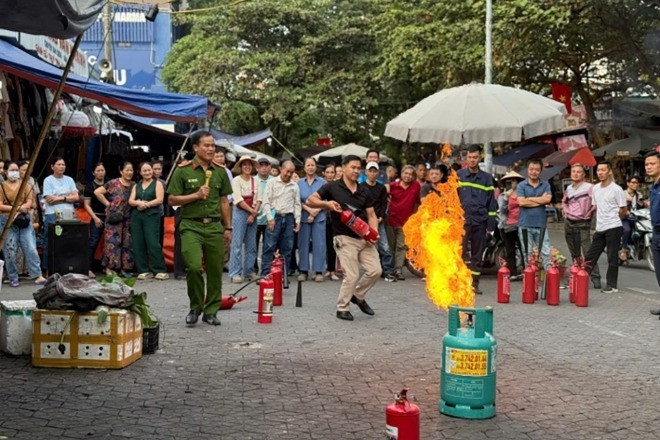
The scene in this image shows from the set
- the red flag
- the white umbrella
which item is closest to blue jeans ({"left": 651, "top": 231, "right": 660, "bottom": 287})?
the white umbrella

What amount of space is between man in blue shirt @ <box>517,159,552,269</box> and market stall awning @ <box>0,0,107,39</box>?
8010 mm

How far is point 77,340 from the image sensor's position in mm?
6773

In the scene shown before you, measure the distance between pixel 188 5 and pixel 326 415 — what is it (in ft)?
127

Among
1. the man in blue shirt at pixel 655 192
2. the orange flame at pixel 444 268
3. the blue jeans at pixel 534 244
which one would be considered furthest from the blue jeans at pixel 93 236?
the man in blue shirt at pixel 655 192

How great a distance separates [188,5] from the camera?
41812 mm

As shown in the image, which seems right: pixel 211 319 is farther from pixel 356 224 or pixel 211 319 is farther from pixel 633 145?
pixel 633 145

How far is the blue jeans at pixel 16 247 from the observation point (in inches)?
464

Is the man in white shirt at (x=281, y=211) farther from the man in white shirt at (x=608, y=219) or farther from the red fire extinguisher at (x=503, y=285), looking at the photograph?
the man in white shirt at (x=608, y=219)

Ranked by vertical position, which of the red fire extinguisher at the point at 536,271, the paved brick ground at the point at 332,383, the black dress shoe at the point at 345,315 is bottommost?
the paved brick ground at the point at 332,383

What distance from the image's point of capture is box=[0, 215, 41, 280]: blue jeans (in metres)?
11.8

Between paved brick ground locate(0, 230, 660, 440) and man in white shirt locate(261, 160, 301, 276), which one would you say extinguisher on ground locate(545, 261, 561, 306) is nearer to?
paved brick ground locate(0, 230, 660, 440)

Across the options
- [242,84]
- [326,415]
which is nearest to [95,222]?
[326,415]

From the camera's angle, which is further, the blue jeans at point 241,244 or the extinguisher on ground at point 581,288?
the blue jeans at point 241,244

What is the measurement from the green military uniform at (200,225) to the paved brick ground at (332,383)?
0.58 m
